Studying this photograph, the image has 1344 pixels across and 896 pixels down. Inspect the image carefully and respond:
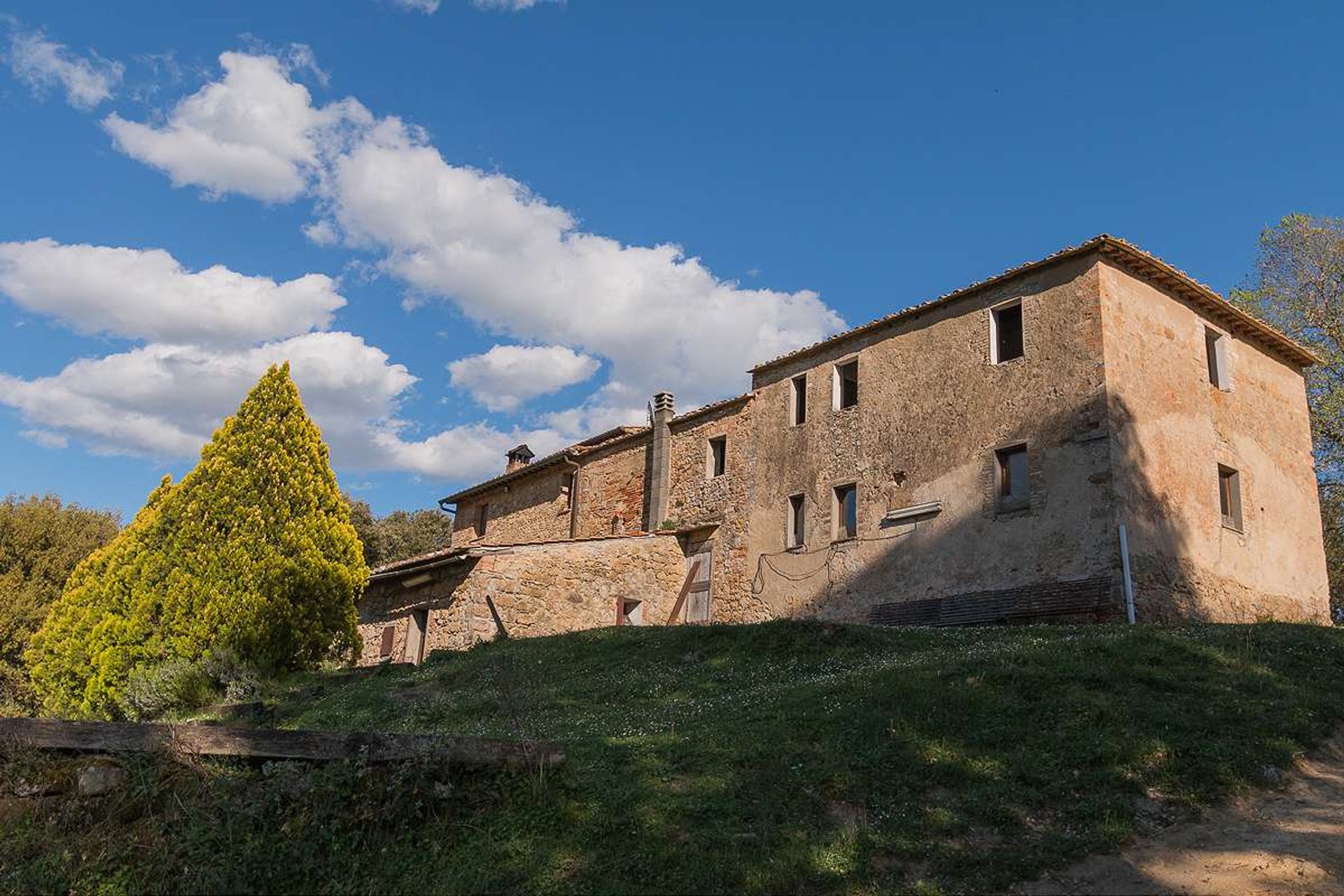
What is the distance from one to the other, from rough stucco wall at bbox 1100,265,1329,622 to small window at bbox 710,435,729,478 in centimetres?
1043

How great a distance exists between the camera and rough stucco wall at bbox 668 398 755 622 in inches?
936

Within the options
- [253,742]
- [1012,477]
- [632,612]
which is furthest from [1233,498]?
[253,742]

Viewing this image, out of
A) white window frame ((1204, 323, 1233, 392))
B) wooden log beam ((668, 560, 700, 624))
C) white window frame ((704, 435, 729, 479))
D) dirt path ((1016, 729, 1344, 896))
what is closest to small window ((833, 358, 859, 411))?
white window frame ((704, 435, 729, 479))

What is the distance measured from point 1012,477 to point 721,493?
8361 millimetres

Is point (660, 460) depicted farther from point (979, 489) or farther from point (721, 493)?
point (979, 489)

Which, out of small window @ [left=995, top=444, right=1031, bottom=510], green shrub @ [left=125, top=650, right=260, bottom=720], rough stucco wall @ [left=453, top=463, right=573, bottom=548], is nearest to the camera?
green shrub @ [left=125, top=650, right=260, bottom=720]

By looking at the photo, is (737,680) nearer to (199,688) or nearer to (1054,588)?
(1054,588)

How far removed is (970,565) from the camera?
1814cm

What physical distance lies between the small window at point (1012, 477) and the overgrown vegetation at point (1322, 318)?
1273cm

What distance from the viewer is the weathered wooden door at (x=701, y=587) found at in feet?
79.7

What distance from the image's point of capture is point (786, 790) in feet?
23.7

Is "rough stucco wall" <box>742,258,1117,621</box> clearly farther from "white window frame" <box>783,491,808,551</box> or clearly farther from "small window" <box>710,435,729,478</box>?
"small window" <box>710,435,729,478</box>

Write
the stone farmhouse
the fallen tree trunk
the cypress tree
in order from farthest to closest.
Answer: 1. the stone farmhouse
2. the cypress tree
3. the fallen tree trunk

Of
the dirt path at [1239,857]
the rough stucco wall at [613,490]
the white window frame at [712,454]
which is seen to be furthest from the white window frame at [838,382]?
the dirt path at [1239,857]
